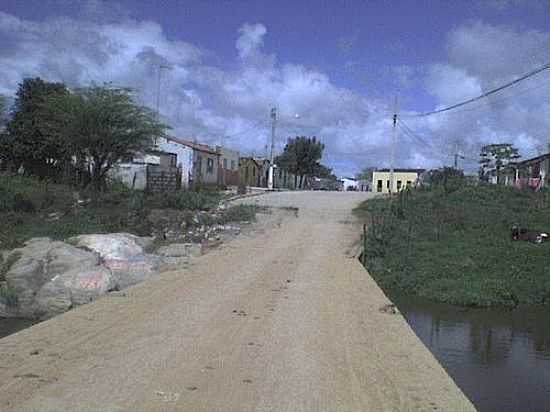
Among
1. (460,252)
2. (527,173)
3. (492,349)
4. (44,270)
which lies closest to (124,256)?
(44,270)

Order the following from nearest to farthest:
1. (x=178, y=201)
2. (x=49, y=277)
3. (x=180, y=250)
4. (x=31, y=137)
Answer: (x=49, y=277) → (x=180, y=250) → (x=178, y=201) → (x=31, y=137)

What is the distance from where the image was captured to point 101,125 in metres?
32.2

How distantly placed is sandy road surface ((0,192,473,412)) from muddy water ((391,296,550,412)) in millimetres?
1100

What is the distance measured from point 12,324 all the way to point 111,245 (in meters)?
4.94

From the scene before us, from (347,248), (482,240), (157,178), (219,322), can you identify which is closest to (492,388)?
(219,322)

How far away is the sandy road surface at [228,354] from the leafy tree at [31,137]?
2597 cm

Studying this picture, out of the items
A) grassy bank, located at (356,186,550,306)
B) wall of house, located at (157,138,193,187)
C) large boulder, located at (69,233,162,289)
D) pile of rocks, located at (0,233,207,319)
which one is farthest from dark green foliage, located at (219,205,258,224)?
wall of house, located at (157,138,193,187)

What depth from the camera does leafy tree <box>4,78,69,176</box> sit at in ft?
124

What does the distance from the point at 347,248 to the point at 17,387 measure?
602 inches

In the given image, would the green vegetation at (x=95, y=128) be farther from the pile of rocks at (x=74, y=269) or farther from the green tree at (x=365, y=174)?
the green tree at (x=365, y=174)

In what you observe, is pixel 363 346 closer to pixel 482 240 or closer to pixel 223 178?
pixel 482 240

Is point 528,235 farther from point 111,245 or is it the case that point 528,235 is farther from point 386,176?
point 386,176

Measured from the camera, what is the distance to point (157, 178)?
3256 cm

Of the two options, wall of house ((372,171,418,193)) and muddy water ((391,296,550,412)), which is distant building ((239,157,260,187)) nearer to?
wall of house ((372,171,418,193))
